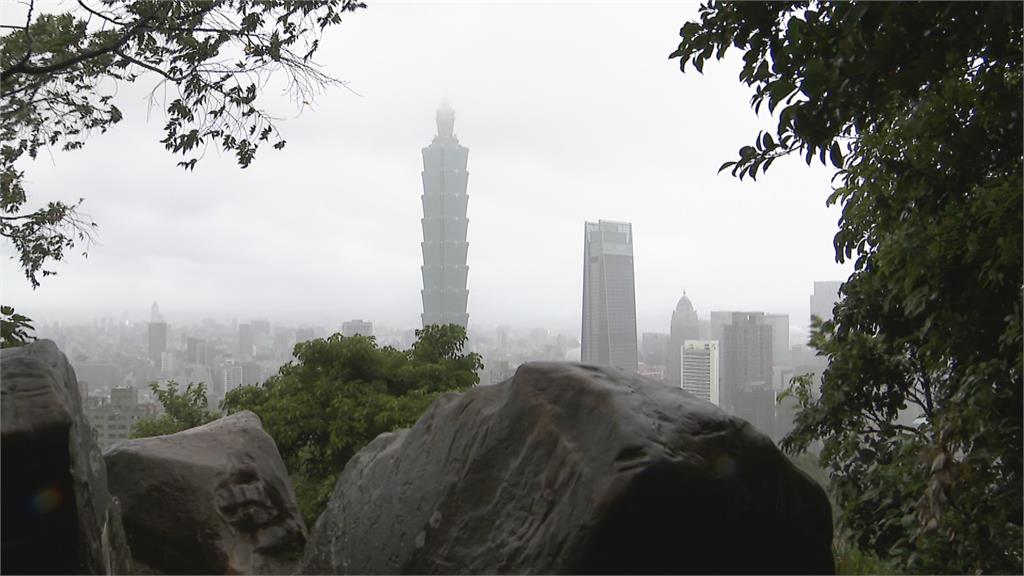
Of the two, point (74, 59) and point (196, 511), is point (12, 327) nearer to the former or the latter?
point (196, 511)

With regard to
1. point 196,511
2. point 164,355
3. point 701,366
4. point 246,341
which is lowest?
point 196,511

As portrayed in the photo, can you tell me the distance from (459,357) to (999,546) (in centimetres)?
629

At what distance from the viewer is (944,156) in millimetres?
3275

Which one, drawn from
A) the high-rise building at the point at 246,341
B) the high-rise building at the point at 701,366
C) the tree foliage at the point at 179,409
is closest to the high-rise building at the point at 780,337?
the high-rise building at the point at 701,366

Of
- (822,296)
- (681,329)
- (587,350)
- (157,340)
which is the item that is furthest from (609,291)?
(157,340)

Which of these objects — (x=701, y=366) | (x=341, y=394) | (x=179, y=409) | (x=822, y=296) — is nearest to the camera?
(x=822, y=296)

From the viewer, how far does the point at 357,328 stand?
10.1 metres

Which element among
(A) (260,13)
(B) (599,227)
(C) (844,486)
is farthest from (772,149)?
(B) (599,227)

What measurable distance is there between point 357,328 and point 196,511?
5.30 meters

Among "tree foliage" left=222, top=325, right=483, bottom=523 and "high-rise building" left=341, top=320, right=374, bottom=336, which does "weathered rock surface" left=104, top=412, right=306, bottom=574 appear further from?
"high-rise building" left=341, top=320, right=374, bottom=336

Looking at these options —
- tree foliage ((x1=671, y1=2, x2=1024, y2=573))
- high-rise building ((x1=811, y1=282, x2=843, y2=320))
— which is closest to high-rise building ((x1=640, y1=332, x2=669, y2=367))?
high-rise building ((x1=811, y1=282, x2=843, y2=320))

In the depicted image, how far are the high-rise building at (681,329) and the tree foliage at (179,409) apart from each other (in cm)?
539

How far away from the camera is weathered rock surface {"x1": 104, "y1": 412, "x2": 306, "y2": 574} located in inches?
192

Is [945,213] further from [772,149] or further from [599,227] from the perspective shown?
[599,227]
